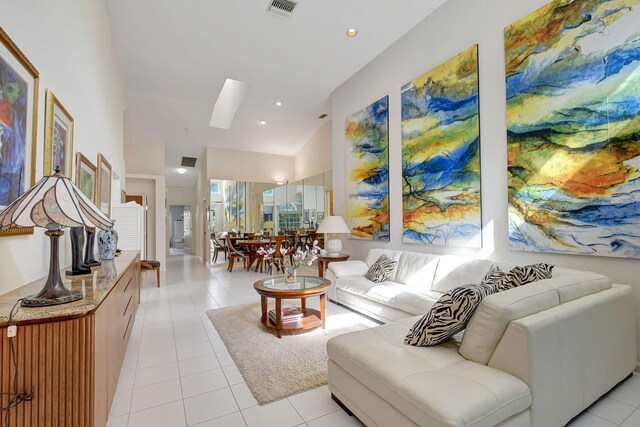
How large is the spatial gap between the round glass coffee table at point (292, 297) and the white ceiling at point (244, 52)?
141 inches

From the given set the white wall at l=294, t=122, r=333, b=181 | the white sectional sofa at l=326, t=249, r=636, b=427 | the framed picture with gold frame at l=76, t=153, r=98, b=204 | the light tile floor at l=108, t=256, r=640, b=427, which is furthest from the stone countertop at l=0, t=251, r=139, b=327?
the white wall at l=294, t=122, r=333, b=181

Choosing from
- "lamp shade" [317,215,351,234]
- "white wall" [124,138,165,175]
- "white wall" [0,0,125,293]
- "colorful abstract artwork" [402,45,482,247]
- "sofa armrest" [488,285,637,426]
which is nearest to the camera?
"sofa armrest" [488,285,637,426]

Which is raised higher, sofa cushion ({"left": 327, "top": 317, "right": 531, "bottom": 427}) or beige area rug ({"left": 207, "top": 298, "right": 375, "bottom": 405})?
sofa cushion ({"left": 327, "top": 317, "right": 531, "bottom": 427})

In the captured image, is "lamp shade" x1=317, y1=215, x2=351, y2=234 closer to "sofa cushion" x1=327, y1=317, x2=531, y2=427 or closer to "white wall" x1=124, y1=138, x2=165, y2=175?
"sofa cushion" x1=327, y1=317, x2=531, y2=427

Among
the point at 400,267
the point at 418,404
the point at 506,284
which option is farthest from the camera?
the point at 400,267

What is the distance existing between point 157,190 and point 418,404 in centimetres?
834

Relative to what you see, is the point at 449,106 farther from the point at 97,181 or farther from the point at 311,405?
the point at 97,181

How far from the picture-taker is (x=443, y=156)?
3701 mm

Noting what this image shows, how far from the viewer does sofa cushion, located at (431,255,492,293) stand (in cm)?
298

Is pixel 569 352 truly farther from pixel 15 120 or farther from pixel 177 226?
pixel 177 226

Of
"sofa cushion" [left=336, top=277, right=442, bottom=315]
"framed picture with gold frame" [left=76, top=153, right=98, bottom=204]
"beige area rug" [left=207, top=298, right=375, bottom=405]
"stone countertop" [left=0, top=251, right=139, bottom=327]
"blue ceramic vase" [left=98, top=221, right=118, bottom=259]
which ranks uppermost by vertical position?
"framed picture with gold frame" [left=76, top=153, right=98, bottom=204]

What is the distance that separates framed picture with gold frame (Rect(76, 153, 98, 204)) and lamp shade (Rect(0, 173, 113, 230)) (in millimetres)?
1714

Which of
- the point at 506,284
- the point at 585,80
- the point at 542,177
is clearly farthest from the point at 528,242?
the point at 585,80

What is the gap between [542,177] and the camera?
8.96 ft
